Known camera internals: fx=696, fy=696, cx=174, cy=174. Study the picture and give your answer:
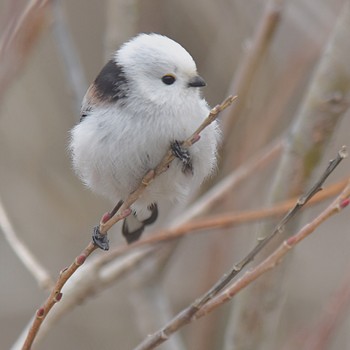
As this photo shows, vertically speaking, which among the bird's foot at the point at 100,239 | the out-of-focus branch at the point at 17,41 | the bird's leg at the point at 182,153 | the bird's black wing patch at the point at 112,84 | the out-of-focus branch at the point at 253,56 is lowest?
the bird's foot at the point at 100,239

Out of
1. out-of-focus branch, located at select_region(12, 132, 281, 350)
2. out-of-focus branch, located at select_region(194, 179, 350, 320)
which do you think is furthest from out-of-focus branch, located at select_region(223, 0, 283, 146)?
out-of-focus branch, located at select_region(194, 179, 350, 320)

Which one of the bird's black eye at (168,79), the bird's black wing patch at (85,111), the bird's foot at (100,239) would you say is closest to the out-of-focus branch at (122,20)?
the bird's black wing patch at (85,111)

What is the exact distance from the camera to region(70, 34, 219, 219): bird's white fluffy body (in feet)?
4.45

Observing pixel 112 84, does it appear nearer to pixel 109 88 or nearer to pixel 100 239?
pixel 109 88

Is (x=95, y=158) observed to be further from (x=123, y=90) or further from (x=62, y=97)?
(x=62, y=97)

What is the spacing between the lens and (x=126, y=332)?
301 centimetres

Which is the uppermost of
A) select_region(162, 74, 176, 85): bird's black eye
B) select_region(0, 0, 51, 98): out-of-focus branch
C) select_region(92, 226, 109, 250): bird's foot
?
select_region(162, 74, 176, 85): bird's black eye

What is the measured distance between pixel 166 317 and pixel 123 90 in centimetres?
94

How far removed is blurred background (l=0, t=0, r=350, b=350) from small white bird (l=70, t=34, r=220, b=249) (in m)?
0.36

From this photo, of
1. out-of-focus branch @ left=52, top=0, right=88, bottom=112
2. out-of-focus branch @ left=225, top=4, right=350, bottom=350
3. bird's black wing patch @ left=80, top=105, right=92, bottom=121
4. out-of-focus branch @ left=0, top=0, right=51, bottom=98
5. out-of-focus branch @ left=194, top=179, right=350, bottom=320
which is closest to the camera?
out-of-focus branch @ left=0, top=0, right=51, bottom=98

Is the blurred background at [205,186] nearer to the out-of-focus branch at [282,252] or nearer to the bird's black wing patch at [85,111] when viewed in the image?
the bird's black wing patch at [85,111]

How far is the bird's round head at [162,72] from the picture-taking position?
4.47ft

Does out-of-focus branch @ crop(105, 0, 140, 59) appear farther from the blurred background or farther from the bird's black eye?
the bird's black eye

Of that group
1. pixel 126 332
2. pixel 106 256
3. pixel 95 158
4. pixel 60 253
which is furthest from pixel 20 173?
pixel 95 158
